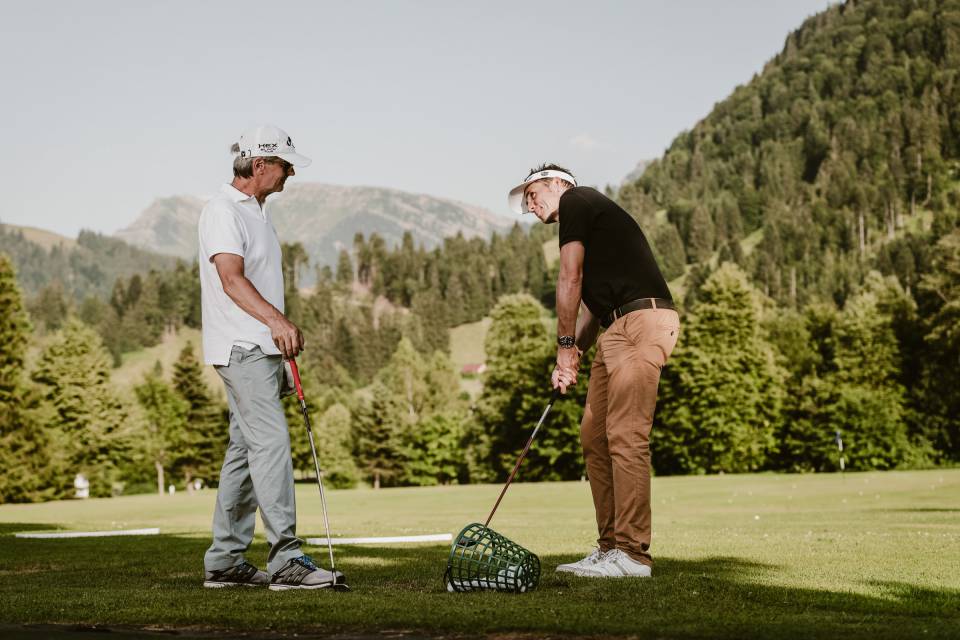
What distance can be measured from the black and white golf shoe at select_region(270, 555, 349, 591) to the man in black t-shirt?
183cm

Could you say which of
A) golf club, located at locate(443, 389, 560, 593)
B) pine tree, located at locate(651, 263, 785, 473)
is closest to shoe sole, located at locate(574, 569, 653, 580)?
golf club, located at locate(443, 389, 560, 593)

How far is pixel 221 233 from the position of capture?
23.7 feet

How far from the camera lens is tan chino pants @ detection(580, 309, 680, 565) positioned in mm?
7418

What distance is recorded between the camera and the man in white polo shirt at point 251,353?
7.01m

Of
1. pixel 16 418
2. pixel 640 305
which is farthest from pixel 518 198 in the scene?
pixel 16 418

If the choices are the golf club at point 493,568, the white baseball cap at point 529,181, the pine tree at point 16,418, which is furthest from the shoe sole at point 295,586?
the pine tree at point 16,418

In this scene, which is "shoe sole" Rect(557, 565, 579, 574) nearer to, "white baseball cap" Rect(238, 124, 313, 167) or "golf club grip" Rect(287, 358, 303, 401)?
"golf club grip" Rect(287, 358, 303, 401)

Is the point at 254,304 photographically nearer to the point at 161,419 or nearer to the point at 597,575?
the point at 597,575

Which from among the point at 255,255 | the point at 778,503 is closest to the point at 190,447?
the point at 778,503

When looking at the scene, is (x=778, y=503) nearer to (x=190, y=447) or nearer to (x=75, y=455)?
(x=75, y=455)

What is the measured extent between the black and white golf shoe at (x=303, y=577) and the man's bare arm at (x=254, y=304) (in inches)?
56.7

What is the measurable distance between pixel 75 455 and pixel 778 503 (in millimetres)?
52800

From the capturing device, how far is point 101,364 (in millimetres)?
73812

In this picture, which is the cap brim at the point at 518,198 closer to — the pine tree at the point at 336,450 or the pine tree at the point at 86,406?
the pine tree at the point at 86,406
